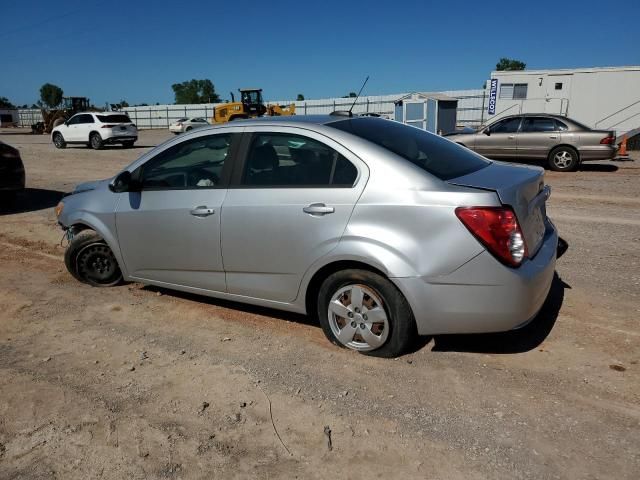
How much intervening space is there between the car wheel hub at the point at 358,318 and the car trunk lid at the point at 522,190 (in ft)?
3.01

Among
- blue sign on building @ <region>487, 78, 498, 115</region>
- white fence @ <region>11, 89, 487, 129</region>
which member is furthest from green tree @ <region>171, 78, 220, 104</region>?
blue sign on building @ <region>487, 78, 498, 115</region>

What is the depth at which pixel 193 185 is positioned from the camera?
4.18 m

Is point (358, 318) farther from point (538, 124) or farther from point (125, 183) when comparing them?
point (538, 124)

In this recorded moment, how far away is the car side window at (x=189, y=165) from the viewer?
13.3ft

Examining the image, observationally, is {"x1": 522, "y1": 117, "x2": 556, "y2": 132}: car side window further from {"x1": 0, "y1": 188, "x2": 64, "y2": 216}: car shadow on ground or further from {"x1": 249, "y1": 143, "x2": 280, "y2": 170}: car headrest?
{"x1": 249, "y1": 143, "x2": 280, "y2": 170}: car headrest

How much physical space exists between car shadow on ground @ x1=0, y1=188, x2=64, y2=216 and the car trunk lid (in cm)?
841

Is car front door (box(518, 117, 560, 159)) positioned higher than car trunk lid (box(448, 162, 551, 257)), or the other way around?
car front door (box(518, 117, 560, 159))

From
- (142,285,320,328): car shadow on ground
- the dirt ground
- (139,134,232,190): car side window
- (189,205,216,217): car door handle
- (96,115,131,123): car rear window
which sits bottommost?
the dirt ground

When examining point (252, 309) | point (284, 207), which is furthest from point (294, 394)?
point (252, 309)

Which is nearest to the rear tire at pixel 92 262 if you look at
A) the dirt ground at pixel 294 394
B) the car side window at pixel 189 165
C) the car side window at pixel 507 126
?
the dirt ground at pixel 294 394

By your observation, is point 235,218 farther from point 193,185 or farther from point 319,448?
point 319,448

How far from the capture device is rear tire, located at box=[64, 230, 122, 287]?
5004 millimetres

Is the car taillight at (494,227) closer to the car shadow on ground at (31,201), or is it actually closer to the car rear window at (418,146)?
the car rear window at (418,146)

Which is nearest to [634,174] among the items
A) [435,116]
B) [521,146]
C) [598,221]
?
[521,146]
